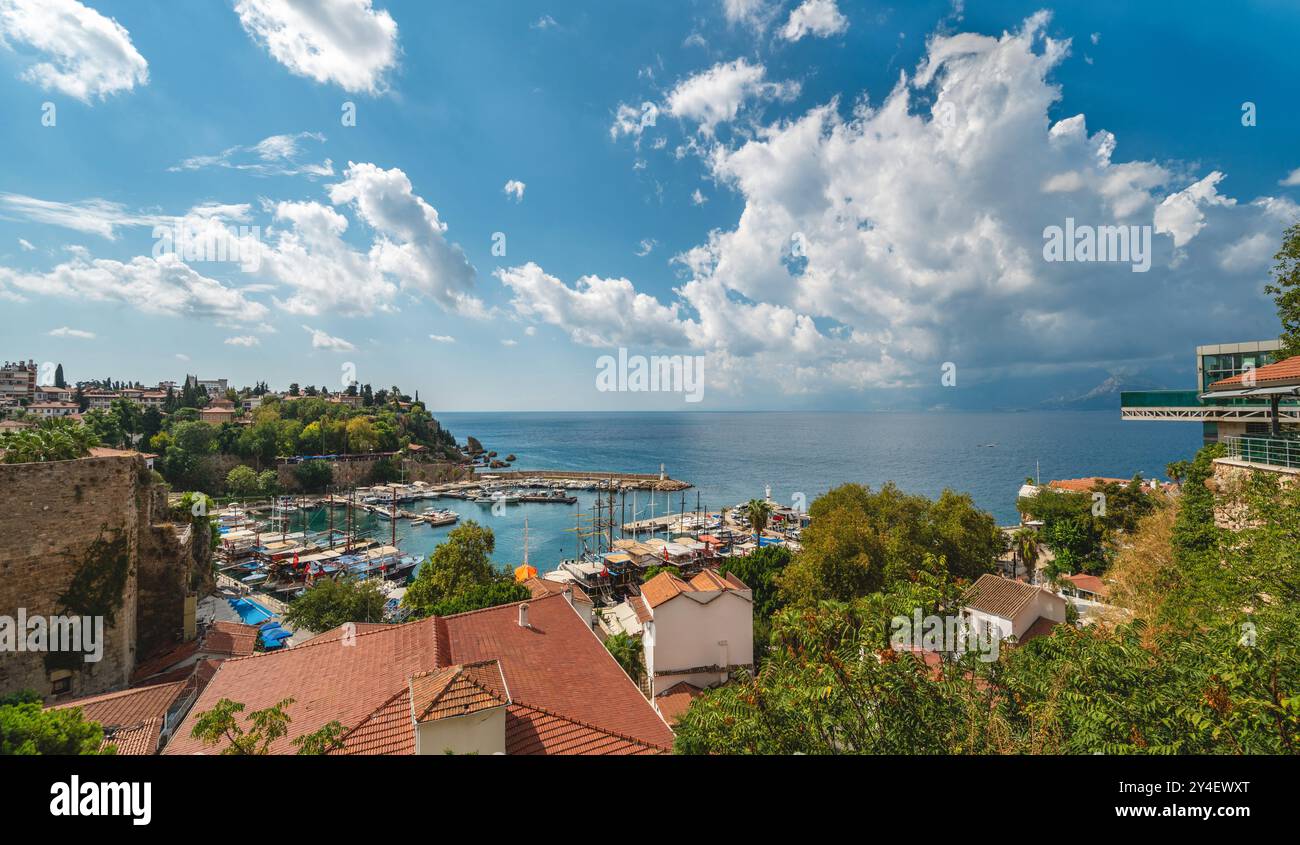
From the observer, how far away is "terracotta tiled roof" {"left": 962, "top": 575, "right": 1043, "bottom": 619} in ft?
54.1

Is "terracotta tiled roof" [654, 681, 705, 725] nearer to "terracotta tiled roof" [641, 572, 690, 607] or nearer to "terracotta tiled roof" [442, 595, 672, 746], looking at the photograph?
"terracotta tiled roof" [641, 572, 690, 607]

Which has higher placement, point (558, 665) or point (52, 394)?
point (52, 394)

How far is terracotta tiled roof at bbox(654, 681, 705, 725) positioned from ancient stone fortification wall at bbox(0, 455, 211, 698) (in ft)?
46.2

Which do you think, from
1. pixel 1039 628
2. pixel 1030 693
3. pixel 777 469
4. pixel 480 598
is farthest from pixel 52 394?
pixel 777 469

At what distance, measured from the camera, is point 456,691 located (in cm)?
640

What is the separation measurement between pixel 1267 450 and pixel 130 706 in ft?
82.5

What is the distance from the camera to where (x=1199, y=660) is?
4.77 metres

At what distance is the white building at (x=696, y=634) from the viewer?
15.4 m

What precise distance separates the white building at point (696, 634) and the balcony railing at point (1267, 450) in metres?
12.7

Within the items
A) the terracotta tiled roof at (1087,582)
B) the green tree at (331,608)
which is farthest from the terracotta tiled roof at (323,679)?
the terracotta tiled roof at (1087,582)

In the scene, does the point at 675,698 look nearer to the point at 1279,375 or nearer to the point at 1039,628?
the point at 1039,628
